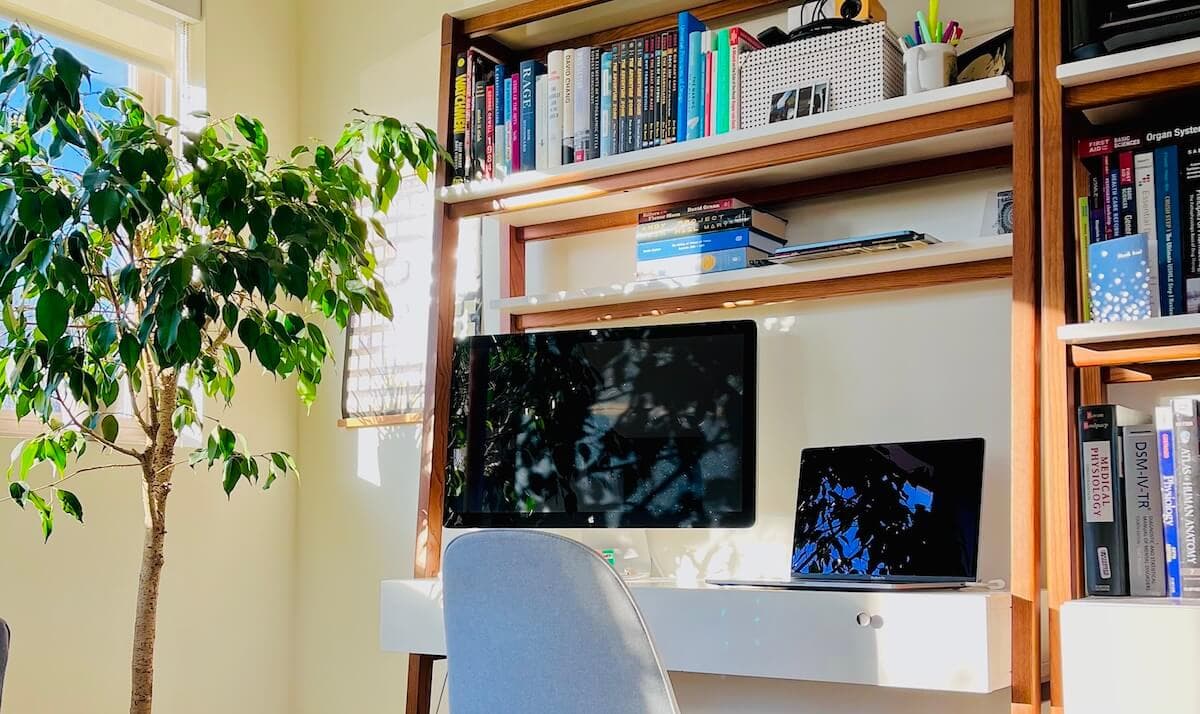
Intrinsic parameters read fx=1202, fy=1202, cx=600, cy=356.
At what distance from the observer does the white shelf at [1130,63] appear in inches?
73.2

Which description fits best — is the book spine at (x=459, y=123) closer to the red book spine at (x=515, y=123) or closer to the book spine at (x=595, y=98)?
the red book spine at (x=515, y=123)

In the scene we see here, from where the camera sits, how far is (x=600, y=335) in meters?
2.52

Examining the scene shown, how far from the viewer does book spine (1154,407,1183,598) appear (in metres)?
1.80

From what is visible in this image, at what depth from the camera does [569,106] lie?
2625 millimetres

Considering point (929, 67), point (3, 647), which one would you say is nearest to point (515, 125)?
point (929, 67)

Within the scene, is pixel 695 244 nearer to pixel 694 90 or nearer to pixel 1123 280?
pixel 694 90

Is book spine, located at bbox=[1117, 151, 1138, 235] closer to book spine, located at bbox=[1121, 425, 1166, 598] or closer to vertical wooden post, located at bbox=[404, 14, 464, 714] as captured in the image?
book spine, located at bbox=[1121, 425, 1166, 598]

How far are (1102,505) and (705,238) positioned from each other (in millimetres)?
956

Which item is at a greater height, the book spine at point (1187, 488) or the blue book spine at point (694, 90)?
the blue book spine at point (694, 90)

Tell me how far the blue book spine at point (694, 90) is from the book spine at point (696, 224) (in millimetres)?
169

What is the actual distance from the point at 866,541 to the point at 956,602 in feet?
1.33

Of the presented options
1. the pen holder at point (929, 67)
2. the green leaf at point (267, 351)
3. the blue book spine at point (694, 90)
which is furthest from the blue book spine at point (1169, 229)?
the green leaf at point (267, 351)

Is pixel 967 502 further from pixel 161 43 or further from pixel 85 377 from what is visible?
pixel 161 43

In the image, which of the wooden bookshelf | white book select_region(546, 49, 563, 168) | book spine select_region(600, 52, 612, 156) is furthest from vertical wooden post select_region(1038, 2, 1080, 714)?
white book select_region(546, 49, 563, 168)
